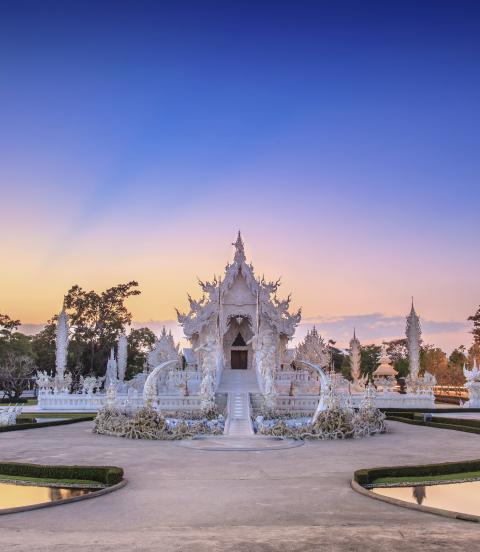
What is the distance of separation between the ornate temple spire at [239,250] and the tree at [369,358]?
30.9 metres

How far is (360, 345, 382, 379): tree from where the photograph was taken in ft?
216

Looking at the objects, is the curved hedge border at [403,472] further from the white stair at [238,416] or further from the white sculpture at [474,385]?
the white sculpture at [474,385]

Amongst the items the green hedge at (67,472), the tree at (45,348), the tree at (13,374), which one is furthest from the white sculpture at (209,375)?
the tree at (45,348)

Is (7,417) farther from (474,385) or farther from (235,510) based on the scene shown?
(474,385)

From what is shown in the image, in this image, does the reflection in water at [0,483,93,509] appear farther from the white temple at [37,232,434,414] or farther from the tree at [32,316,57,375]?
the tree at [32,316,57,375]

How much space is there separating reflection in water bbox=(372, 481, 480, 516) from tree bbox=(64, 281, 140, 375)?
158 feet

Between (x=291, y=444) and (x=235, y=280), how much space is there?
2079 centimetres

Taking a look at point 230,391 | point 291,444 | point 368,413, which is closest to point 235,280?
point 230,391

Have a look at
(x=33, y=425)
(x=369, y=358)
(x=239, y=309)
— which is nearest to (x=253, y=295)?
(x=239, y=309)

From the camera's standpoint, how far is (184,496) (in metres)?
10.5

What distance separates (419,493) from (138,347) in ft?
173

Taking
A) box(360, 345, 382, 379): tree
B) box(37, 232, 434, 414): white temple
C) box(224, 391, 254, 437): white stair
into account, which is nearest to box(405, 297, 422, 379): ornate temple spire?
box(37, 232, 434, 414): white temple

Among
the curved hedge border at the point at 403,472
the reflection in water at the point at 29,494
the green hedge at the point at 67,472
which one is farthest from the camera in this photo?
the green hedge at the point at 67,472

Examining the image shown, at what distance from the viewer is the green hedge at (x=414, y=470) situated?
454 inches
